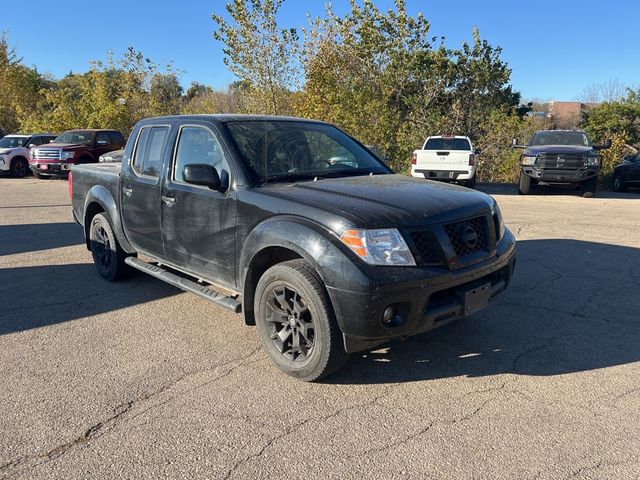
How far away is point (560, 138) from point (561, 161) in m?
1.50

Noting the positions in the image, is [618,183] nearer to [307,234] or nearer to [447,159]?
[447,159]

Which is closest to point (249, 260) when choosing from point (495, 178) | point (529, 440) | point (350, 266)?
point (350, 266)

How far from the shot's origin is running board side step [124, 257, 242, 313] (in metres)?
3.87

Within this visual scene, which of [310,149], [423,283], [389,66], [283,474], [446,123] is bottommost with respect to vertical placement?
[283,474]

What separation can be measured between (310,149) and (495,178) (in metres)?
18.6

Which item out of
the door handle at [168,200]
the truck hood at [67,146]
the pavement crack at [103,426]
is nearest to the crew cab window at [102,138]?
the truck hood at [67,146]

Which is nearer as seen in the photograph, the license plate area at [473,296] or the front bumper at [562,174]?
the license plate area at [473,296]

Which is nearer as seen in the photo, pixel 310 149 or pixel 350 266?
pixel 350 266

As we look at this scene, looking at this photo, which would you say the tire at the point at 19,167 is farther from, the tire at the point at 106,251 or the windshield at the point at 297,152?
the windshield at the point at 297,152

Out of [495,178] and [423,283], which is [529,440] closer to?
[423,283]

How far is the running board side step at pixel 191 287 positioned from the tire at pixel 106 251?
33 cm

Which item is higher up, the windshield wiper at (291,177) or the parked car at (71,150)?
the parked car at (71,150)

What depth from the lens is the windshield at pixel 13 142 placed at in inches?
856

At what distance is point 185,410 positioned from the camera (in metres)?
3.13
